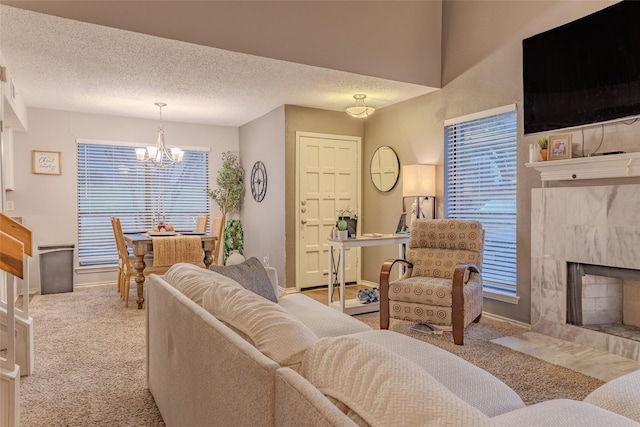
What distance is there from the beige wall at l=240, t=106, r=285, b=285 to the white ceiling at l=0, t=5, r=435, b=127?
0.31m

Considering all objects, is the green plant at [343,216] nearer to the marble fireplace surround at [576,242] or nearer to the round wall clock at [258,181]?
the marble fireplace surround at [576,242]

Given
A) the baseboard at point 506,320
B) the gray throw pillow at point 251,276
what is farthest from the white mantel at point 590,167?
the gray throw pillow at point 251,276

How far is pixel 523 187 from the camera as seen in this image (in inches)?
152

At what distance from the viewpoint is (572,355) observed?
302cm

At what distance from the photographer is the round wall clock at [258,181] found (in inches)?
235

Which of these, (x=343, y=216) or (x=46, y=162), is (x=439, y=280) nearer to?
(x=343, y=216)

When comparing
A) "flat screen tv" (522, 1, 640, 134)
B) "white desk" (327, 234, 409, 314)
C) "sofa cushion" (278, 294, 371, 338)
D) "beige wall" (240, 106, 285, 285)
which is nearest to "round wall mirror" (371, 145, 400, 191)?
"white desk" (327, 234, 409, 314)

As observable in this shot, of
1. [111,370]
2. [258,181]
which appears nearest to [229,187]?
[258,181]

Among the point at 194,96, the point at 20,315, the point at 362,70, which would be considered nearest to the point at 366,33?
the point at 362,70

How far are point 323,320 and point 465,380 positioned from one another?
3.12 feet

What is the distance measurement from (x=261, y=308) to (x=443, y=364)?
0.86 meters

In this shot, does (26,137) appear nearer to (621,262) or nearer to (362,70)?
(362,70)

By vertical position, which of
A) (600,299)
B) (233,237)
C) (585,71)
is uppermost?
(585,71)

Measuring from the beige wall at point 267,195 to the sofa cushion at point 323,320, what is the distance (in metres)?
2.80
